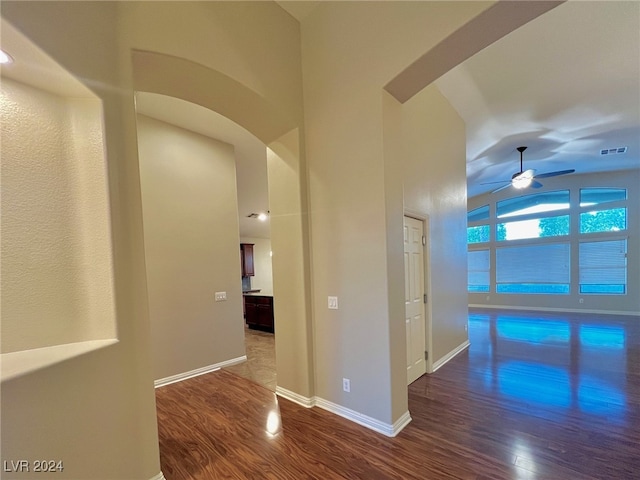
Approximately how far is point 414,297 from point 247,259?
667 cm

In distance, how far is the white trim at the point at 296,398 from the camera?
2951mm

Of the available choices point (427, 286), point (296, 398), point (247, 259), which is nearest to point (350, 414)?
point (296, 398)

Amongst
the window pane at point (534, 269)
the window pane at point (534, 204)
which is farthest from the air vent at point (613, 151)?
the window pane at point (534, 269)

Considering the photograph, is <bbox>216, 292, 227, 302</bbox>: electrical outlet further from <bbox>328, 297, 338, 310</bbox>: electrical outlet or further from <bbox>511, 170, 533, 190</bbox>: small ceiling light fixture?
<bbox>511, 170, 533, 190</bbox>: small ceiling light fixture

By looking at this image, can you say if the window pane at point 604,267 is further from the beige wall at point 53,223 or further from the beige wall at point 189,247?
the beige wall at point 53,223

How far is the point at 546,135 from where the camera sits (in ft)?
17.3

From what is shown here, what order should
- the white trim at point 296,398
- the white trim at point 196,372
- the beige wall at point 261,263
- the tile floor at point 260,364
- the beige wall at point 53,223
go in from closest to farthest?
the beige wall at point 53,223
the white trim at point 296,398
the white trim at point 196,372
the tile floor at point 260,364
the beige wall at point 261,263

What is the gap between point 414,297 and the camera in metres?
3.54

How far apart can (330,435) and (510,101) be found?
4.98m

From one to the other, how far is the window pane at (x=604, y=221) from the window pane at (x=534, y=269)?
28.2 inches

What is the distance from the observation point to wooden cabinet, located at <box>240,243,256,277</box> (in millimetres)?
8938

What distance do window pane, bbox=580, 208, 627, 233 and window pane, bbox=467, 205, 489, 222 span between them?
2.45m

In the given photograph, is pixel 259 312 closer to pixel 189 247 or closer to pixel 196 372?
pixel 196 372

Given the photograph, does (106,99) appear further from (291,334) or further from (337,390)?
(337,390)
